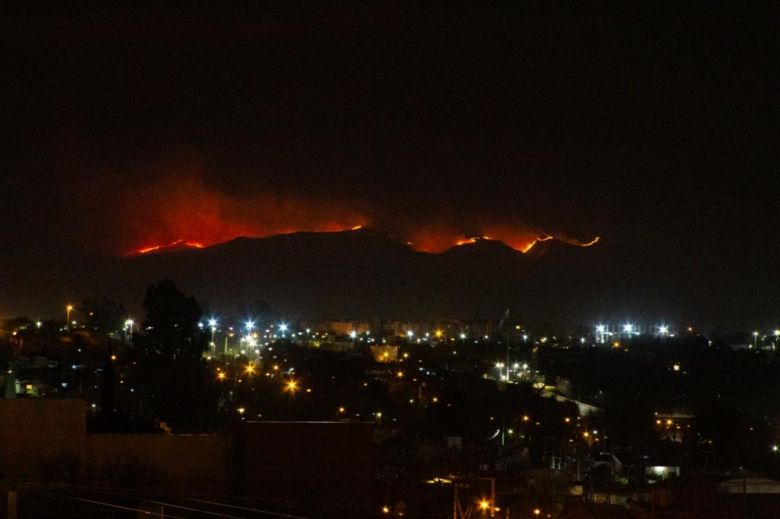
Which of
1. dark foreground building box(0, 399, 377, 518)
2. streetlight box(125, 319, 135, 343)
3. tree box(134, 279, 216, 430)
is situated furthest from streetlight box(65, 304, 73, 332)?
dark foreground building box(0, 399, 377, 518)

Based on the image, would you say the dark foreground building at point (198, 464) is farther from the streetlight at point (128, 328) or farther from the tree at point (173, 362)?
the streetlight at point (128, 328)

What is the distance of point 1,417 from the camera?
13727 mm

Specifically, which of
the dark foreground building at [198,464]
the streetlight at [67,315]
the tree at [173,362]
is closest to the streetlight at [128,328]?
the streetlight at [67,315]

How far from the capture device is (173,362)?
1099 inches

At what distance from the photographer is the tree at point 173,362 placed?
2414 cm

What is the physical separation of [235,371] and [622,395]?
1593 centimetres

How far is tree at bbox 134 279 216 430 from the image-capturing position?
24.1 metres

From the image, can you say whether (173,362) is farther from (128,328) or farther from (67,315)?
(67,315)

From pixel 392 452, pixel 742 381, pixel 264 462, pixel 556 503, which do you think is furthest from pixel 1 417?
pixel 742 381

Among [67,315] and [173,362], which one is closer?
[173,362]

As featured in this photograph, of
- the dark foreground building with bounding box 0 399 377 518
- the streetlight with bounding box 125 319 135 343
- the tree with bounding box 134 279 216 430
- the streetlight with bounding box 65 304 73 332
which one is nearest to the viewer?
the dark foreground building with bounding box 0 399 377 518

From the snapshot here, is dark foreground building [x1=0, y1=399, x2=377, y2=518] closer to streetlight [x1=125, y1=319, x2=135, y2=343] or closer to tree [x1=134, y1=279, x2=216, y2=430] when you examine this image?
tree [x1=134, y1=279, x2=216, y2=430]

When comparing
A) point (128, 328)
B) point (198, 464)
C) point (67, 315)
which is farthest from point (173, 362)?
point (67, 315)

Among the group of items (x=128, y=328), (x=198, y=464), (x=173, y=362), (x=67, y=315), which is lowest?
(x=198, y=464)
